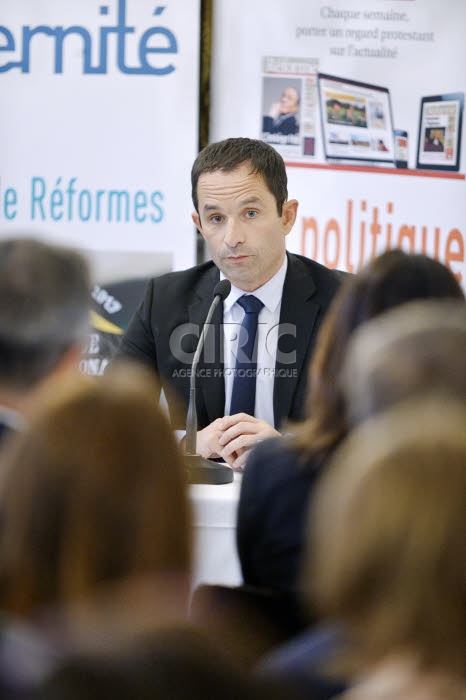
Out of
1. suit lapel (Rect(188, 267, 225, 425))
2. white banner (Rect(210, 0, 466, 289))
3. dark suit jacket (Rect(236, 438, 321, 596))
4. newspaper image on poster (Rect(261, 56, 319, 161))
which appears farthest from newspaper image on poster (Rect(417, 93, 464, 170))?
dark suit jacket (Rect(236, 438, 321, 596))

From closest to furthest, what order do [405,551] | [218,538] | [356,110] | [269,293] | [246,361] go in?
1. [405,551]
2. [218,538]
3. [246,361]
4. [269,293]
5. [356,110]

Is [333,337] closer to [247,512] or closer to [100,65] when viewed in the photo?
[247,512]

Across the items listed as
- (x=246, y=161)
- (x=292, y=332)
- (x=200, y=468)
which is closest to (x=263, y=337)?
(x=292, y=332)

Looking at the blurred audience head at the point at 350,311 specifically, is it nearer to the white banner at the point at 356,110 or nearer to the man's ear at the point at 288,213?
the man's ear at the point at 288,213

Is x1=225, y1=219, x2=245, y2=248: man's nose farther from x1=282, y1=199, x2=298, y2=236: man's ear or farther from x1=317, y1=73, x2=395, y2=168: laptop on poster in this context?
x1=317, y1=73, x2=395, y2=168: laptop on poster

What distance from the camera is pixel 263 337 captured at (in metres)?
3.02

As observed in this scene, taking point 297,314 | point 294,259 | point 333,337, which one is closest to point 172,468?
point 333,337

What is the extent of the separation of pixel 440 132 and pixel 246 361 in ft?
5.61

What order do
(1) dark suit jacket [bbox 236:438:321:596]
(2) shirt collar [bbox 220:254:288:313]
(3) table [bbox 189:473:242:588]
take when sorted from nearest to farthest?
(1) dark suit jacket [bbox 236:438:321:596]
(3) table [bbox 189:473:242:588]
(2) shirt collar [bbox 220:254:288:313]

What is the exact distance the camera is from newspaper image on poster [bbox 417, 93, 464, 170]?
4.06 metres

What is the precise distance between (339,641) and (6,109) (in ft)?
12.4

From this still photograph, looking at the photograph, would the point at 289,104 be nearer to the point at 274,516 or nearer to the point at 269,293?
the point at 269,293

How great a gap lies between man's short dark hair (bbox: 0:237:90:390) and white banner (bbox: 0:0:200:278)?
109 inches

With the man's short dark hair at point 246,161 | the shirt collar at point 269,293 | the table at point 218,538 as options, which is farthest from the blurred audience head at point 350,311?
the man's short dark hair at point 246,161
